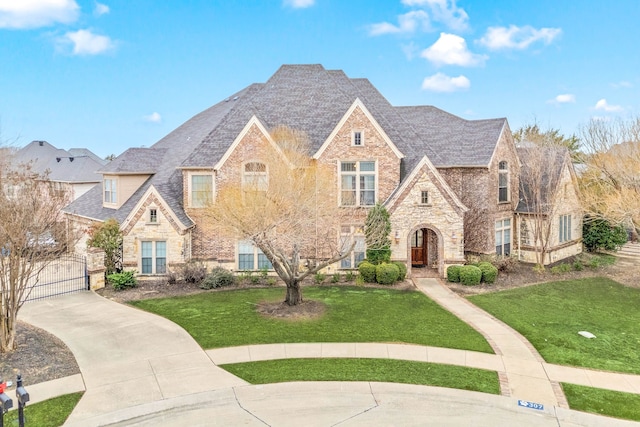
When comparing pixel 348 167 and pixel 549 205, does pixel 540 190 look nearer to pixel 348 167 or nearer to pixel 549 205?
pixel 549 205

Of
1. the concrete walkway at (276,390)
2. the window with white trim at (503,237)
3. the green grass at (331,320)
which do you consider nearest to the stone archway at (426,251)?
the window with white trim at (503,237)

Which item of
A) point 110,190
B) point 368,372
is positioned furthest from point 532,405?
Result: point 110,190

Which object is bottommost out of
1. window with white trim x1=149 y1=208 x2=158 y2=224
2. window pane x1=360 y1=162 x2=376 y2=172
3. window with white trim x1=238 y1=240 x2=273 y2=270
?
window with white trim x1=238 y1=240 x2=273 y2=270

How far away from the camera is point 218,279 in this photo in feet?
65.5

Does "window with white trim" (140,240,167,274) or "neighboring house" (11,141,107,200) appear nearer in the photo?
"window with white trim" (140,240,167,274)

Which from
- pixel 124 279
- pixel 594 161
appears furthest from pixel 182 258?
pixel 594 161

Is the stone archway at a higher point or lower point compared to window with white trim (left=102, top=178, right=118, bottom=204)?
lower

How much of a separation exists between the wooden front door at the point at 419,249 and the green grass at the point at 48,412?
18481 mm

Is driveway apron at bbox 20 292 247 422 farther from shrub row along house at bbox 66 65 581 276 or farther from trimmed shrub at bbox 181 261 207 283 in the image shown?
shrub row along house at bbox 66 65 581 276

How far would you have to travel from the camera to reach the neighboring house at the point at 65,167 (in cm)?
4225

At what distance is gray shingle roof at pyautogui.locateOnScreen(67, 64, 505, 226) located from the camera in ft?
75.7

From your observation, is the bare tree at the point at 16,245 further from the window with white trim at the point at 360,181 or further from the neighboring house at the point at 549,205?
the neighboring house at the point at 549,205

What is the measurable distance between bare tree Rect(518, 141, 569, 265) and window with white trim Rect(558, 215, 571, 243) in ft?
4.62

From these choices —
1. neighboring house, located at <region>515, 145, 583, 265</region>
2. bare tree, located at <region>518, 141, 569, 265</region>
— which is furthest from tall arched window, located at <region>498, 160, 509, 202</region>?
neighboring house, located at <region>515, 145, 583, 265</region>
